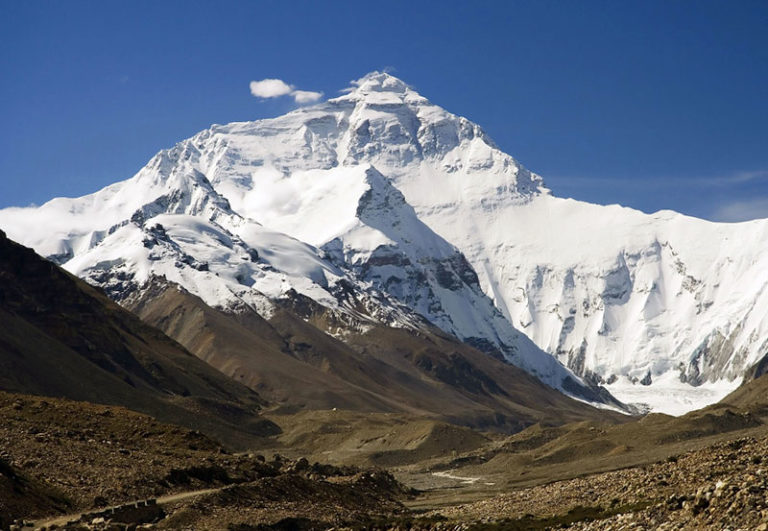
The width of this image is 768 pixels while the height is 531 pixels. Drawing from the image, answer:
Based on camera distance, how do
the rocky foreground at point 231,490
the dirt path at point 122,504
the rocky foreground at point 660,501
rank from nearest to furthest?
1. the rocky foreground at point 660,501
2. the rocky foreground at point 231,490
3. the dirt path at point 122,504

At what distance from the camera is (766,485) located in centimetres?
4978

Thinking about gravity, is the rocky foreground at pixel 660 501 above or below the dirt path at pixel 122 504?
above

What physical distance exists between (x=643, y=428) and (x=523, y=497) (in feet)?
319

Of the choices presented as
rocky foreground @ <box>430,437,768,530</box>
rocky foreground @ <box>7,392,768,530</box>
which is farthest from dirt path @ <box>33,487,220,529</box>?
rocky foreground @ <box>430,437,768,530</box>

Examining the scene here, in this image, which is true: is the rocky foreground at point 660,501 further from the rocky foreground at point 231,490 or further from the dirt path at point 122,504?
Answer: the dirt path at point 122,504

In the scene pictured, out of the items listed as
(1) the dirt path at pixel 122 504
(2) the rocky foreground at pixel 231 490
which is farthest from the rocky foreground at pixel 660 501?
(1) the dirt path at pixel 122 504

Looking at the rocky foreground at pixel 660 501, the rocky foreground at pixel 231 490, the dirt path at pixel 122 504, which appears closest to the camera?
the rocky foreground at pixel 660 501

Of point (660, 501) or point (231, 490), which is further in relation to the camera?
point (231, 490)

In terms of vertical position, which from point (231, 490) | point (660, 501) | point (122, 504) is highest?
point (660, 501)

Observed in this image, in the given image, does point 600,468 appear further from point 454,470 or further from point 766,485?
point 766,485

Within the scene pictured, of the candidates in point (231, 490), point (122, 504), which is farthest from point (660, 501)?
point (122, 504)

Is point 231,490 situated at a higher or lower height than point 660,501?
lower

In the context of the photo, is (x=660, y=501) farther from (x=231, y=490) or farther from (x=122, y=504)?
(x=122, y=504)

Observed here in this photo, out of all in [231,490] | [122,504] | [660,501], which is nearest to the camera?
[660,501]
